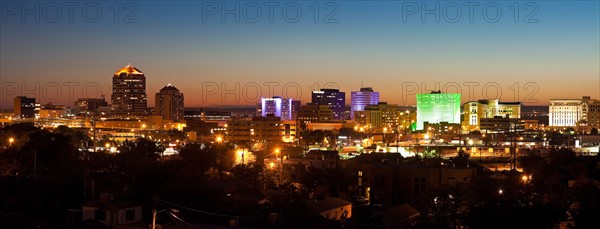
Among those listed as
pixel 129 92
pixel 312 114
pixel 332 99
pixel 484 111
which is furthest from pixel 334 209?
pixel 332 99

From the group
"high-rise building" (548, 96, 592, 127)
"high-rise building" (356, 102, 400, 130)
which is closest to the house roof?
"high-rise building" (356, 102, 400, 130)

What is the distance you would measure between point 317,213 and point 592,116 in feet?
248

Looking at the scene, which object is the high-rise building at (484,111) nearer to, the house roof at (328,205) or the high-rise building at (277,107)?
the high-rise building at (277,107)

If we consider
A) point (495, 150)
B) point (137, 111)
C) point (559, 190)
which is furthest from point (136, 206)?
point (137, 111)

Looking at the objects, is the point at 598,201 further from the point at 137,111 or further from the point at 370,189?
the point at 137,111

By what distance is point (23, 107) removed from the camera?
95.1 metres

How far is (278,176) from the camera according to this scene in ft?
67.5

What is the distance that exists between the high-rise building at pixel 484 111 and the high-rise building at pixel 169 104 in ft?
130

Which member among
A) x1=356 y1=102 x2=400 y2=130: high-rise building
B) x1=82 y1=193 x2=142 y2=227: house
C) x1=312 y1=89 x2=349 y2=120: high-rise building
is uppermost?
x1=312 y1=89 x2=349 y2=120: high-rise building

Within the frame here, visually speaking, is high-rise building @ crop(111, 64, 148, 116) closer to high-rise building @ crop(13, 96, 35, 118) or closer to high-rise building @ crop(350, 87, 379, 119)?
high-rise building @ crop(13, 96, 35, 118)

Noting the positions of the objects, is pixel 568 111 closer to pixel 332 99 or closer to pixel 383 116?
pixel 383 116

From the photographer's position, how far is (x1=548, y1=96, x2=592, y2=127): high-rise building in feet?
272

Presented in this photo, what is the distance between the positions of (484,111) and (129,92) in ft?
168

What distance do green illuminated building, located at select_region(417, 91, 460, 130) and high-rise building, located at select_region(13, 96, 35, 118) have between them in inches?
2203
